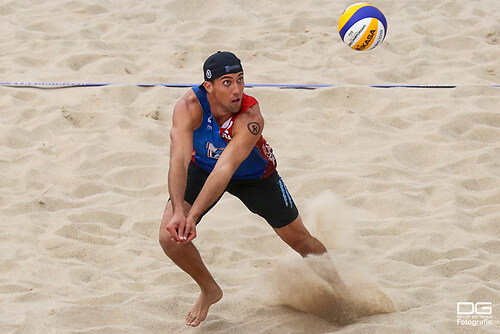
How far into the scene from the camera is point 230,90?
3494 millimetres

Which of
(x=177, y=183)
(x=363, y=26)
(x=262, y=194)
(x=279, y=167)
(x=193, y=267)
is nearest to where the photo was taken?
(x=177, y=183)

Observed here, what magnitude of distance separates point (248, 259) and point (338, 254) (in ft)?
2.11

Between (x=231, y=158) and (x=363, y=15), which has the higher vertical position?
(x=363, y=15)

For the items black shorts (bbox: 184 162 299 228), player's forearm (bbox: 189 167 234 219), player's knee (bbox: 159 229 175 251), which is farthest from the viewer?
black shorts (bbox: 184 162 299 228)

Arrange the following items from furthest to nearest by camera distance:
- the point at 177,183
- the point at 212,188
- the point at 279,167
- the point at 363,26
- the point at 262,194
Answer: the point at 279,167 → the point at 363,26 → the point at 262,194 → the point at 177,183 → the point at 212,188

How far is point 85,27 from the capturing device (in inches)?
304

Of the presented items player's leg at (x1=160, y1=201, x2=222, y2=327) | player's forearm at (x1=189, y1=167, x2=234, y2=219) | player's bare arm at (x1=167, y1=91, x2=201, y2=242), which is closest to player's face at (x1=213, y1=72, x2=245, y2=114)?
player's bare arm at (x1=167, y1=91, x2=201, y2=242)

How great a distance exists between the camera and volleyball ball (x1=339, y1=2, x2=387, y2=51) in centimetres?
523

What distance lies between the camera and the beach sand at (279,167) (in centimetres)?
382

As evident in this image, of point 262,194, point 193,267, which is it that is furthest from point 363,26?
point 193,267

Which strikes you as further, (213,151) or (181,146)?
Answer: (213,151)
